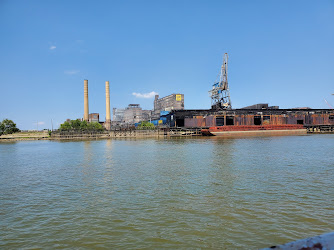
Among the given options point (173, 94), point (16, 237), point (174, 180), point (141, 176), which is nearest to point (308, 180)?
point (174, 180)

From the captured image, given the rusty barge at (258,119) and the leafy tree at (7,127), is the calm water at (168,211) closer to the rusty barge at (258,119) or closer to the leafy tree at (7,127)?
the rusty barge at (258,119)

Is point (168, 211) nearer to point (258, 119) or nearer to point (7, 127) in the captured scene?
point (258, 119)

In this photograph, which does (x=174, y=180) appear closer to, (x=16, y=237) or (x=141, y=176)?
(x=141, y=176)

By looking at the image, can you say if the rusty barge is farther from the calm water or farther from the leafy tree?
the leafy tree

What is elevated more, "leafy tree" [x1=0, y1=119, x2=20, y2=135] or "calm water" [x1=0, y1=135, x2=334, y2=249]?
"leafy tree" [x1=0, y1=119, x2=20, y2=135]

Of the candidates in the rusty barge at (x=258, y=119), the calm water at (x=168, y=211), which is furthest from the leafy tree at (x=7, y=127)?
the calm water at (x=168, y=211)

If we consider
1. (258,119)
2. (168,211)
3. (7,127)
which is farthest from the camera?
(7,127)

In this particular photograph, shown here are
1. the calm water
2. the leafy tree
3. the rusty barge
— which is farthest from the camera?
the leafy tree

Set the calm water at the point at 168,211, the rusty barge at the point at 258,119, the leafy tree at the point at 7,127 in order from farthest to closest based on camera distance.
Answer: the leafy tree at the point at 7,127
the rusty barge at the point at 258,119
the calm water at the point at 168,211

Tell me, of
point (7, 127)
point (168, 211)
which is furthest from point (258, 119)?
point (7, 127)

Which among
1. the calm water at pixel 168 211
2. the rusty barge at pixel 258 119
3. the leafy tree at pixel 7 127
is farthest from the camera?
the leafy tree at pixel 7 127

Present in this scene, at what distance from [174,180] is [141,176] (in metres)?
3.02

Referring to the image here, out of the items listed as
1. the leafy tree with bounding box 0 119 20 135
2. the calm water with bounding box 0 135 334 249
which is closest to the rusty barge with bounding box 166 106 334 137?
the calm water with bounding box 0 135 334 249

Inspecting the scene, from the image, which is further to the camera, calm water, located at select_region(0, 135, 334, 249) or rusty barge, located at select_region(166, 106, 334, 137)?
rusty barge, located at select_region(166, 106, 334, 137)
